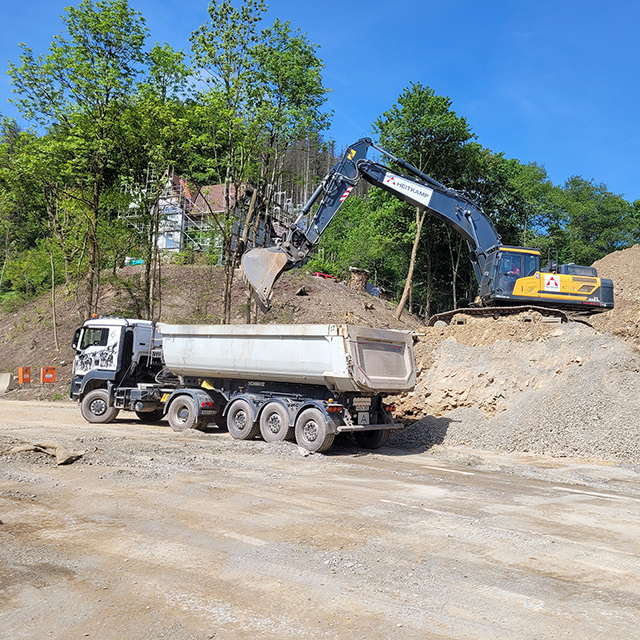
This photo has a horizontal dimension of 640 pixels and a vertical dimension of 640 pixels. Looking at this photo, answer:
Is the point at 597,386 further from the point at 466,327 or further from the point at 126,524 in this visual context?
the point at 126,524

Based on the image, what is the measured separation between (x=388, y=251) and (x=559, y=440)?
31405 millimetres

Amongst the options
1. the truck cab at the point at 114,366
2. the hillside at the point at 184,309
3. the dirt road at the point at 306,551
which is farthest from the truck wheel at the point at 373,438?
the hillside at the point at 184,309

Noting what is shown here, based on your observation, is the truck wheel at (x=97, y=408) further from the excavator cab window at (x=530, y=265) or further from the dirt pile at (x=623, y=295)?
the dirt pile at (x=623, y=295)

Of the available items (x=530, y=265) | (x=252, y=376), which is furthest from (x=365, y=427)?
(x=530, y=265)

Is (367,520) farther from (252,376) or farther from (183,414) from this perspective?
(183,414)

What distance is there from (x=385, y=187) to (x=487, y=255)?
4217 mm

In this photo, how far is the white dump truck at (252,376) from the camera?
1227cm

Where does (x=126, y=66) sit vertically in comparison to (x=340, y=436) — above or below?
above

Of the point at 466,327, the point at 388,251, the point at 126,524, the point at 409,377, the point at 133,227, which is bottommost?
the point at 126,524

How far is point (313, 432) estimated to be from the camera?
12445 mm

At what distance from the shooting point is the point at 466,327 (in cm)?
1984

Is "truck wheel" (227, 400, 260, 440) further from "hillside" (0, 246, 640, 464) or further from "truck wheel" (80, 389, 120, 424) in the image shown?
"truck wheel" (80, 389, 120, 424)

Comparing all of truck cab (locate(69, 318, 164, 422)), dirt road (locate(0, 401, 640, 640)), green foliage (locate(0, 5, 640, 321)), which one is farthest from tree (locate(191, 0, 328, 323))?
dirt road (locate(0, 401, 640, 640))

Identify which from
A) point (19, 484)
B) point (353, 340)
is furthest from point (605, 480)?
point (19, 484)
